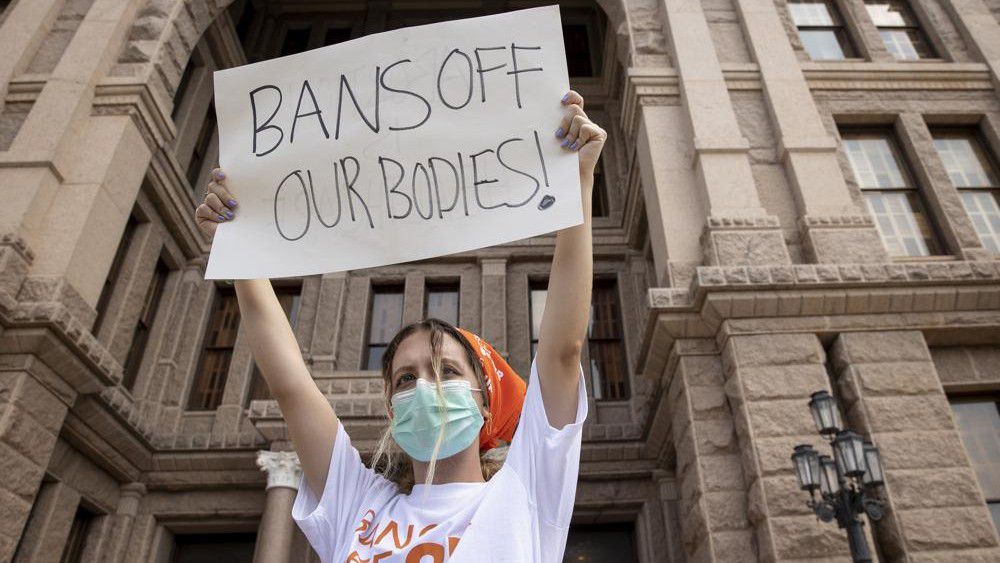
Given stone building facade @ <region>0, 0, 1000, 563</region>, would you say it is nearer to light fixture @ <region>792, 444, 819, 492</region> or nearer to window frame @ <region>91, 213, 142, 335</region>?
window frame @ <region>91, 213, 142, 335</region>

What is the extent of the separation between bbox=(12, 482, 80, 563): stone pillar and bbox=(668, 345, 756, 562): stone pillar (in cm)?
883

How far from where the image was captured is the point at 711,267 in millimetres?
7727

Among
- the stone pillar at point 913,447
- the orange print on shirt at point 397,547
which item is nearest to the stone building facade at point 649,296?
the stone pillar at point 913,447

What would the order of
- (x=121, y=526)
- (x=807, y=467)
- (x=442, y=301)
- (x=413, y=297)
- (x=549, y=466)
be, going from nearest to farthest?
1. (x=549, y=466)
2. (x=807, y=467)
3. (x=121, y=526)
4. (x=413, y=297)
5. (x=442, y=301)

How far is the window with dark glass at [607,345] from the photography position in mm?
13031

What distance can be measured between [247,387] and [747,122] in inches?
398

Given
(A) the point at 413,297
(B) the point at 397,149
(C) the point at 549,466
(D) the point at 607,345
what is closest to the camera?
(C) the point at 549,466

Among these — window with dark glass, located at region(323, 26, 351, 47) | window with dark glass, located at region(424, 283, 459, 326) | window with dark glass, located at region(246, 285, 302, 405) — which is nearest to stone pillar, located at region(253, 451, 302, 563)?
window with dark glass, located at region(246, 285, 302, 405)

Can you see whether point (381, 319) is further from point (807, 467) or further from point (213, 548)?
point (807, 467)

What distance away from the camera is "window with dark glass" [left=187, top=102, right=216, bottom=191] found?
1478 cm

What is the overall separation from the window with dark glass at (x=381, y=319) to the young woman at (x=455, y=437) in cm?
1098

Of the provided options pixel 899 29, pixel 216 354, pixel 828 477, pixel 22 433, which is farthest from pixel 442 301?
pixel 899 29

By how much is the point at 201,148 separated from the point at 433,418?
1505 cm

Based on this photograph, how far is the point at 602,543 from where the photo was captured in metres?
11.7
